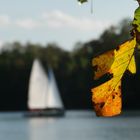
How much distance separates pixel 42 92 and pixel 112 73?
64.8 metres

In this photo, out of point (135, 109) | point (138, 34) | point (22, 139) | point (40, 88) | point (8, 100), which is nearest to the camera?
point (138, 34)

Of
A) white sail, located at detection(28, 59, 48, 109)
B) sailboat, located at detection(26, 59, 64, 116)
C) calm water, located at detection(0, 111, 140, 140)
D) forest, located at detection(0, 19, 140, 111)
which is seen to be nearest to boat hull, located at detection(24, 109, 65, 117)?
sailboat, located at detection(26, 59, 64, 116)

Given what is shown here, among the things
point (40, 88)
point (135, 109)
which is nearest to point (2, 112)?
point (135, 109)

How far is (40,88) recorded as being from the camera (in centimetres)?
6588

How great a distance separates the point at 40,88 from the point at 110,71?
64.8 meters

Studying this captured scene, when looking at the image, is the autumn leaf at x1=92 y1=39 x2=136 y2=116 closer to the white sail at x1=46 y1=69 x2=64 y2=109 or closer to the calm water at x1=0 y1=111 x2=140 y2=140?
the calm water at x1=0 y1=111 x2=140 y2=140

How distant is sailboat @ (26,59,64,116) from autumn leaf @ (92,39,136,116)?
63541mm

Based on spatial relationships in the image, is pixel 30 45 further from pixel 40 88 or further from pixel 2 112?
pixel 40 88

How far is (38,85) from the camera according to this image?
6569cm

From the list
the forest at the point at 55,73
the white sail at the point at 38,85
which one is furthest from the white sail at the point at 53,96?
the forest at the point at 55,73

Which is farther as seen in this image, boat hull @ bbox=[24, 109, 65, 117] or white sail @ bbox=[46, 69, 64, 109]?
boat hull @ bbox=[24, 109, 65, 117]

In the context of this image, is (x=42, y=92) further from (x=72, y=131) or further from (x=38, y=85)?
(x=72, y=131)


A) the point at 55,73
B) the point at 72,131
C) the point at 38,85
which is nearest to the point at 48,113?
the point at 38,85

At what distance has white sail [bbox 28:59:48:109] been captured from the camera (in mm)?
65125
